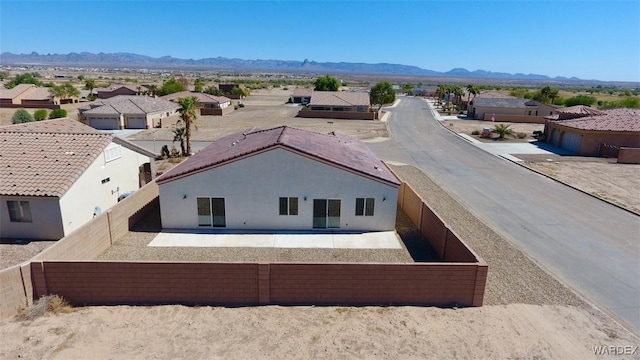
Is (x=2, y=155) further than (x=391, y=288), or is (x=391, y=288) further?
(x=2, y=155)

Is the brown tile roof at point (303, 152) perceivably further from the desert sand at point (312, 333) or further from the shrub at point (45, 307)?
the desert sand at point (312, 333)

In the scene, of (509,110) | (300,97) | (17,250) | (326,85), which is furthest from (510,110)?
(17,250)

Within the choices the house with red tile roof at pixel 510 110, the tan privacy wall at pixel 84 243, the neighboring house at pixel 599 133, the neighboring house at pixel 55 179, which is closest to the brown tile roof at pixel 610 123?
the neighboring house at pixel 599 133

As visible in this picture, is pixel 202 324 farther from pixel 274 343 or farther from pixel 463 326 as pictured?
pixel 463 326

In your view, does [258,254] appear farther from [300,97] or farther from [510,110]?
[300,97]

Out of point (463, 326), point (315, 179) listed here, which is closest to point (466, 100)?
point (315, 179)
